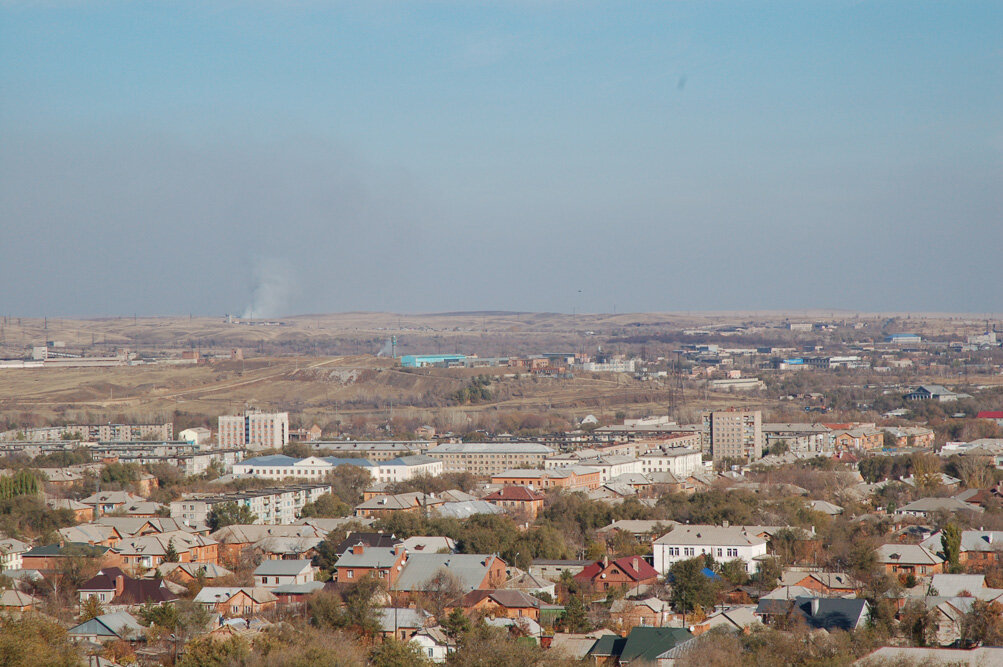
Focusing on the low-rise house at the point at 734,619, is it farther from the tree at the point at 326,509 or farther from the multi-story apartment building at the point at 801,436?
the multi-story apartment building at the point at 801,436

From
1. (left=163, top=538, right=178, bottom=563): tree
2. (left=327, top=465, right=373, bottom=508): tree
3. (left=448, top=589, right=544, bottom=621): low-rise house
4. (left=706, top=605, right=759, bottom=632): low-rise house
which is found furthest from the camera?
(left=327, top=465, right=373, bottom=508): tree

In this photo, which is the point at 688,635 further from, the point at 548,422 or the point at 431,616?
the point at 548,422

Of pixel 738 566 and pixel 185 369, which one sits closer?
pixel 738 566

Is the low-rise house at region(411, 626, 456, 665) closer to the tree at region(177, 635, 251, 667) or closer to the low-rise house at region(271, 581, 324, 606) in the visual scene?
the tree at region(177, 635, 251, 667)

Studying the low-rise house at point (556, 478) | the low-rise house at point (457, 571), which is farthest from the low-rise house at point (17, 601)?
the low-rise house at point (556, 478)

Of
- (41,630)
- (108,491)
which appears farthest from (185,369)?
(41,630)

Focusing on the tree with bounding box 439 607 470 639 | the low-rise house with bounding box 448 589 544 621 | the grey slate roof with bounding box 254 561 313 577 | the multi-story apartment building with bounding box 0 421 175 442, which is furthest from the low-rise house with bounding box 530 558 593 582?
the multi-story apartment building with bounding box 0 421 175 442
